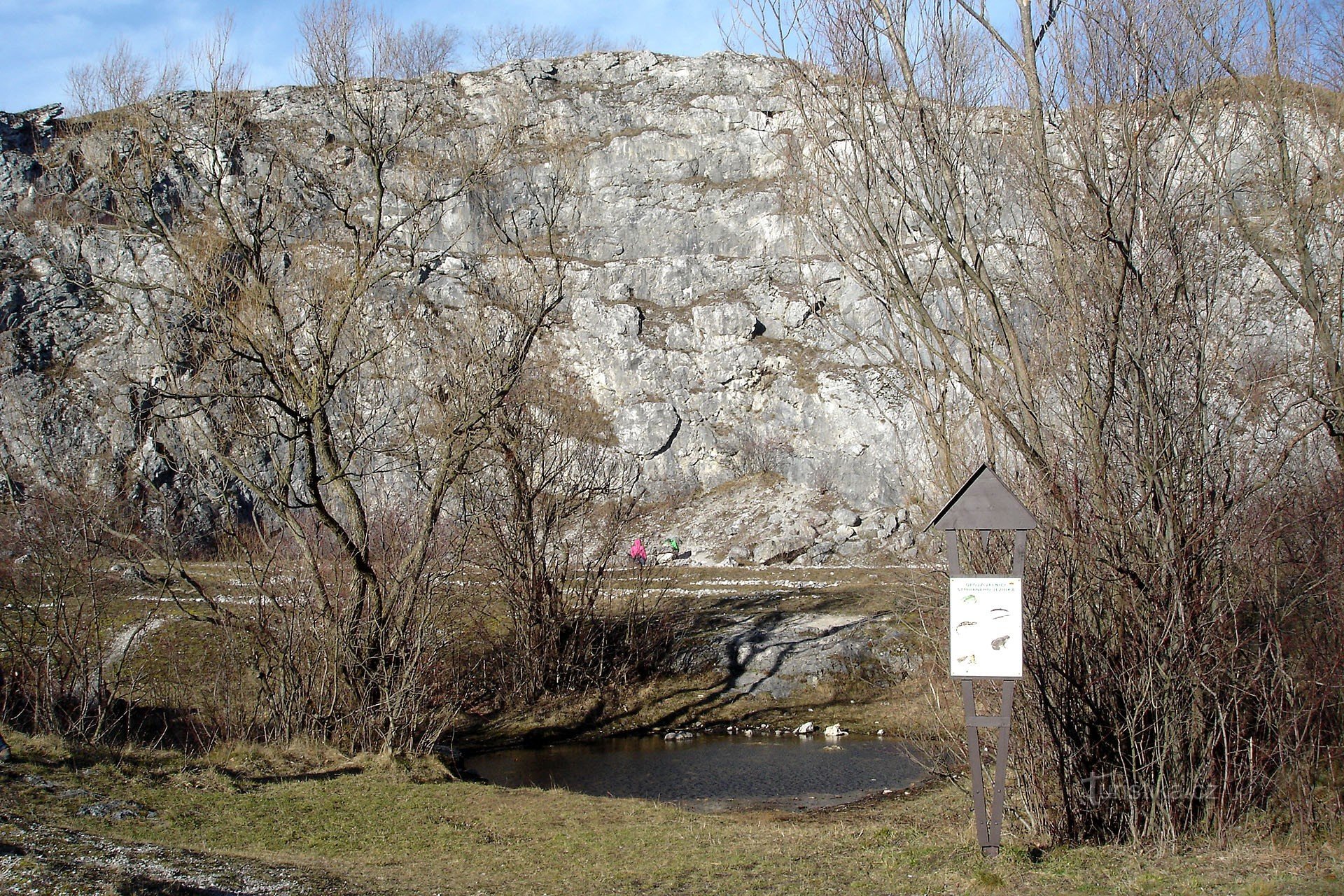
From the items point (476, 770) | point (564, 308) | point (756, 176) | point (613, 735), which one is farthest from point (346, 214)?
point (756, 176)

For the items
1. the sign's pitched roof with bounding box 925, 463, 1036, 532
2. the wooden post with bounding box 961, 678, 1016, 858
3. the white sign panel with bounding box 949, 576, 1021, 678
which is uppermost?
the sign's pitched roof with bounding box 925, 463, 1036, 532

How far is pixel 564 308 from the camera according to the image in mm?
43688

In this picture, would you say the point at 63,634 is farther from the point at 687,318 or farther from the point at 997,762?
the point at 687,318

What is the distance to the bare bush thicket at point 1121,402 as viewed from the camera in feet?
21.5

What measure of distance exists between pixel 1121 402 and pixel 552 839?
5.83 metres

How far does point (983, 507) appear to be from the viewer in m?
6.07

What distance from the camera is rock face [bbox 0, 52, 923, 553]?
4016 centimetres

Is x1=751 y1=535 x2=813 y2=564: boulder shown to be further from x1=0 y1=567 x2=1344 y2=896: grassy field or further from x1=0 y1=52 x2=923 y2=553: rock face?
x1=0 y1=567 x2=1344 y2=896: grassy field

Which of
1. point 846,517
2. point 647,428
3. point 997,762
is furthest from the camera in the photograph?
point 647,428

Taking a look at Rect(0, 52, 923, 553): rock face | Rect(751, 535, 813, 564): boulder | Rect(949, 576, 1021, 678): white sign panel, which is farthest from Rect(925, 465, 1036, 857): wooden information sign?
Rect(0, 52, 923, 553): rock face

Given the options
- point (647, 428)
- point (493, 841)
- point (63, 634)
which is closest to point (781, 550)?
point (647, 428)

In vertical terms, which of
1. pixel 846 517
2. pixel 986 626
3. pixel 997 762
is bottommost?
pixel 997 762

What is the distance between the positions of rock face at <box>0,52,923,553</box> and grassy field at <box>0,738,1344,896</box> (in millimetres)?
25232

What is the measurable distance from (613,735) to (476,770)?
3078 millimetres
